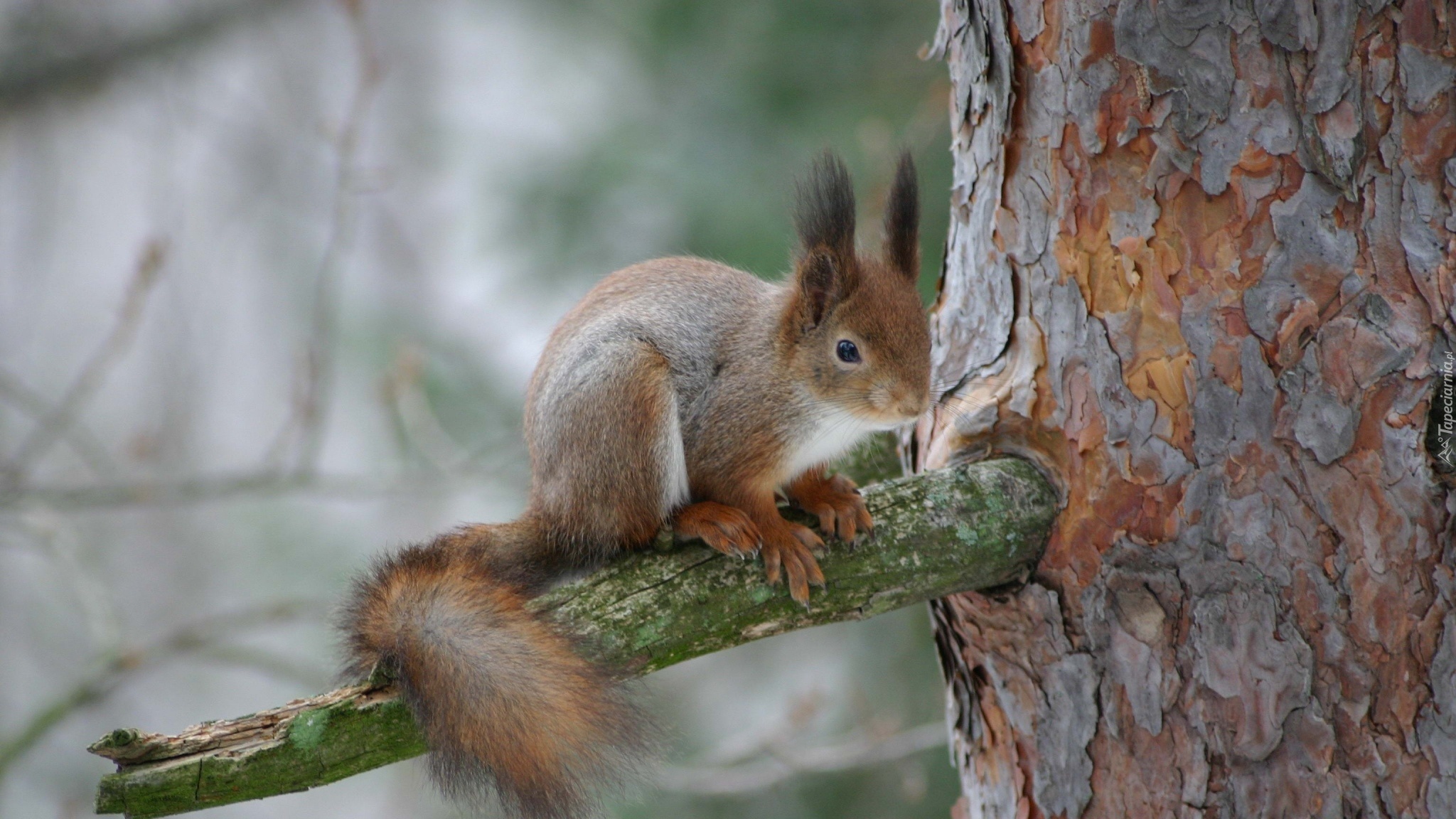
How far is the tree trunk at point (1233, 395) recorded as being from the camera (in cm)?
120

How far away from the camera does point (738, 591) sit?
4.45 ft

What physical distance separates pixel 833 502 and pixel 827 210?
16.7 inches

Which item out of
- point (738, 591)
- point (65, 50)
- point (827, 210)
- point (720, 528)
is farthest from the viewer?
point (65, 50)

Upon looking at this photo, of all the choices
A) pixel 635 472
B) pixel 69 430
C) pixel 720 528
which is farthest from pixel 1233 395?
pixel 69 430

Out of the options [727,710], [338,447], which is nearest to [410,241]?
[338,447]

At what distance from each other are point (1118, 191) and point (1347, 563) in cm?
49

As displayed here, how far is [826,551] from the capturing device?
4.77ft

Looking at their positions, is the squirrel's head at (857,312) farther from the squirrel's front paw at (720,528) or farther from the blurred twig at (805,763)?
the blurred twig at (805,763)

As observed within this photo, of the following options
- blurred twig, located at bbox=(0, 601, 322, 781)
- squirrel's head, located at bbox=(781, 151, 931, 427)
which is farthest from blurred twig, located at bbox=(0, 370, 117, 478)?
squirrel's head, located at bbox=(781, 151, 931, 427)

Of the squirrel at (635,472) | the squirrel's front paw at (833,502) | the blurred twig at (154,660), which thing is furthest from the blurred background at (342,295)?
the squirrel's front paw at (833,502)

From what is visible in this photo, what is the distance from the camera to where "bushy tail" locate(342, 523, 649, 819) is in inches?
47.4

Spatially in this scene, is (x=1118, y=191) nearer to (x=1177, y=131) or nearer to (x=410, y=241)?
(x=1177, y=131)

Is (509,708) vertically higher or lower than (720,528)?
lower

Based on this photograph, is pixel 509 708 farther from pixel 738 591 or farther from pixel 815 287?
pixel 815 287
